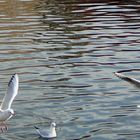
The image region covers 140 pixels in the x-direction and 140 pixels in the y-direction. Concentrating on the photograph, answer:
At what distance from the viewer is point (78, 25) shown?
26594 mm

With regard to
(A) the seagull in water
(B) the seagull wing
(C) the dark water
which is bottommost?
(C) the dark water

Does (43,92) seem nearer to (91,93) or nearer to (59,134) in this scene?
(91,93)

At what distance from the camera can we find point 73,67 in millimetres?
18672

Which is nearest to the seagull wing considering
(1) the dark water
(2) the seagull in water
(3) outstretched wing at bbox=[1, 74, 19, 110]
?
(1) the dark water

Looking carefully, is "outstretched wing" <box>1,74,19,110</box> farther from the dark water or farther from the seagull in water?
the dark water

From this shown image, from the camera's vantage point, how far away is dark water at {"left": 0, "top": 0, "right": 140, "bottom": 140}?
43.9ft

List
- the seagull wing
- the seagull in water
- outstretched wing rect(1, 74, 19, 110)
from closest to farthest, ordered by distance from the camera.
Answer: the seagull wing, the seagull in water, outstretched wing rect(1, 74, 19, 110)

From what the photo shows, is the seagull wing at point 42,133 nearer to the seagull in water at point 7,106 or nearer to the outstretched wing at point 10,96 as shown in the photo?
the seagull in water at point 7,106

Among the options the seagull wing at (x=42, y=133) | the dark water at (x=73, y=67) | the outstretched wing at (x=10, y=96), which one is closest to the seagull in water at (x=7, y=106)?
the outstretched wing at (x=10, y=96)

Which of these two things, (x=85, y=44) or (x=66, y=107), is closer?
(x=66, y=107)

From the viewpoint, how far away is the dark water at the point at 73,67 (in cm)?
1338

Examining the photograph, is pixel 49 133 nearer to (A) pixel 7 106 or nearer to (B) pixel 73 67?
(A) pixel 7 106

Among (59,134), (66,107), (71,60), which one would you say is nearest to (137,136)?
(59,134)

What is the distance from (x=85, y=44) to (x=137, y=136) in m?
9.84
